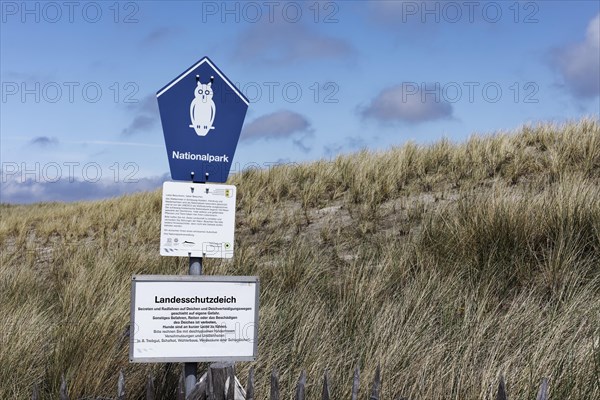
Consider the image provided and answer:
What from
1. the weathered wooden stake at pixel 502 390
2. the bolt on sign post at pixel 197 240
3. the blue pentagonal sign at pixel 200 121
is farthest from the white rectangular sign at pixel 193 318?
the weathered wooden stake at pixel 502 390

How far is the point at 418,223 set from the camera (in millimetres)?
8430

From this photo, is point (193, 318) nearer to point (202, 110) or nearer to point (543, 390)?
point (202, 110)

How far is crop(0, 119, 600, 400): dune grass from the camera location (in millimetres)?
4225

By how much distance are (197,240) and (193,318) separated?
502 mm

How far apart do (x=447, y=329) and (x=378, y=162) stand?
739 cm

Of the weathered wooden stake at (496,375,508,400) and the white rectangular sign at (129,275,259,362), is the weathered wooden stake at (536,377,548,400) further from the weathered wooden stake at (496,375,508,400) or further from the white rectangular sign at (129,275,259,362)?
the white rectangular sign at (129,275,259,362)

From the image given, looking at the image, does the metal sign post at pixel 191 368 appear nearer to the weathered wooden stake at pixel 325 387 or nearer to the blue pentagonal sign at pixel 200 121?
the blue pentagonal sign at pixel 200 121

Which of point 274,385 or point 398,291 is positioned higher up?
point 398,291

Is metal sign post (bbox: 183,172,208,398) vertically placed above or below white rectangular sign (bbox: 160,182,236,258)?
below

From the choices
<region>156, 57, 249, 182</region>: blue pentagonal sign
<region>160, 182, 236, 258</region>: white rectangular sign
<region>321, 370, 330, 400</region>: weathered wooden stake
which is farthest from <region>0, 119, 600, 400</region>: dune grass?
<region>156, 57, 249, 182</region>: blue pentagonal sign

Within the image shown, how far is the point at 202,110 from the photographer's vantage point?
4.34m

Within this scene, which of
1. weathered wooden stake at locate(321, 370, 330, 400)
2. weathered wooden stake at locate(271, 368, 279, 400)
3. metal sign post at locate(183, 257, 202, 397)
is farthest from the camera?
metal sign post at locate(183, 257, 202, 397)

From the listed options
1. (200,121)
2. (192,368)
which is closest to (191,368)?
(192,368)

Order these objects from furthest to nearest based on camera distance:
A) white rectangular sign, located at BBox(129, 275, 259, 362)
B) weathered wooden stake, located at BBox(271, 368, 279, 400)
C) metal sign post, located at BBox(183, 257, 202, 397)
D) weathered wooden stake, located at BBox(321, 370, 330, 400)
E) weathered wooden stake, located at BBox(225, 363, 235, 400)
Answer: metal sign post, located at BBox(183, 257, 202, 397) < white rectangular sign, located at BBox(129, 275, 259, 362) < weathered wooden stake, located at BBox(225, 363, 235, 400) < weathered wooden stake, located at BBox(271, 368, 279, 400) < weathered wooden stake, located at BBox(321, 370, 330, 400)
